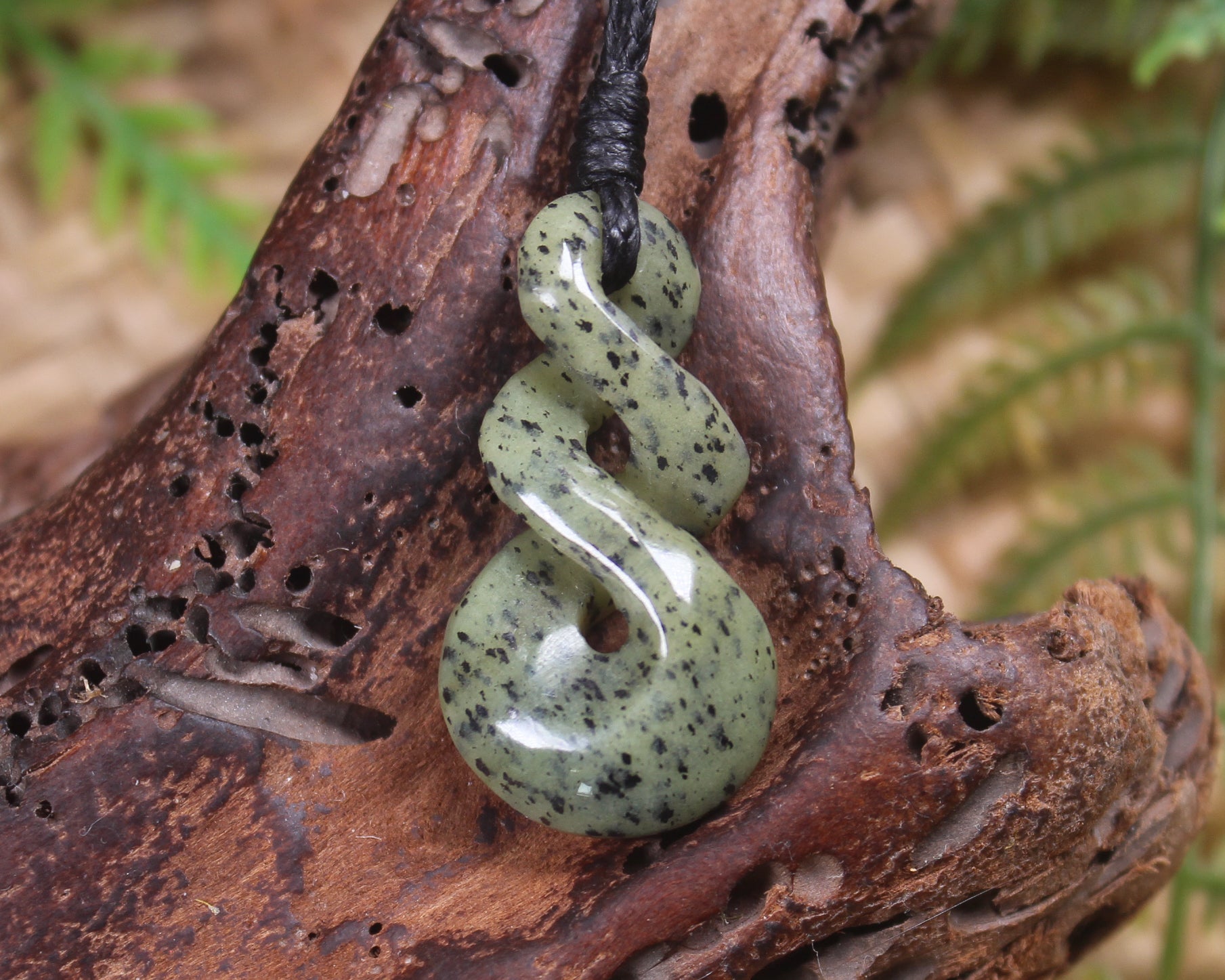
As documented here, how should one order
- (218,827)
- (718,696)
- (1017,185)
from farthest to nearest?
(1017,185) → (218,827) → (718,696)

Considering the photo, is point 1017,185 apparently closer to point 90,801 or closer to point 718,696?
point 718,696

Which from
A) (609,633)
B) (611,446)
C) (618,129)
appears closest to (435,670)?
(609,633)

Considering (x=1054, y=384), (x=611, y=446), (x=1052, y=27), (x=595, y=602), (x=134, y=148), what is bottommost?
(x=134, y=148)

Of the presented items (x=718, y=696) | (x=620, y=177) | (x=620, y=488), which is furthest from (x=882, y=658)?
(x=620, y=177)

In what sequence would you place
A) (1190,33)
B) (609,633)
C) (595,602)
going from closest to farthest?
(595,602)
(609,633)
(1190,33)

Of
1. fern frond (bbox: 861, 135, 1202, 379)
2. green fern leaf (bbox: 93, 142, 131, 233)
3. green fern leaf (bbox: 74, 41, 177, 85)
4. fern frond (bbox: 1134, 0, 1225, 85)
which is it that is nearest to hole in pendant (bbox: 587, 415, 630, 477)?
fern frond (bbox: 1134, 0, 1225, 85)

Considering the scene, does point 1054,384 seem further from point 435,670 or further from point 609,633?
point 435,670
